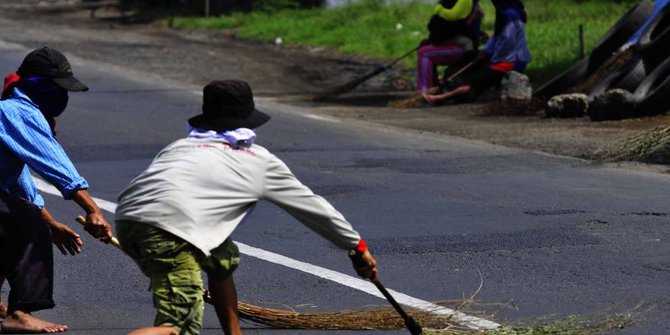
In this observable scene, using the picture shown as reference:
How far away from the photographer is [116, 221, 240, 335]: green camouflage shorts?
17.6 ft

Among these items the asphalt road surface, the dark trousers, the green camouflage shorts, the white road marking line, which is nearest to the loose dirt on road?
the asphalt road surface

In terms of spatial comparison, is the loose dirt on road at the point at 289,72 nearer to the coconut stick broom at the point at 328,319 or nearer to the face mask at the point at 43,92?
the coconut stick broom at the point at 328,319

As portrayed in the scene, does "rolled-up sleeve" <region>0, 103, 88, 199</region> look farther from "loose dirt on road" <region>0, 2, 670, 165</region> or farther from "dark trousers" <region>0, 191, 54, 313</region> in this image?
"loose dirt on road" <region>0, 2, 670, 165</region>

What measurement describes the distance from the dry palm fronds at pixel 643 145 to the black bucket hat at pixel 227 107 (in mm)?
7983

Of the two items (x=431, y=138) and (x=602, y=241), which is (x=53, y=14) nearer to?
(x=431, y=138)

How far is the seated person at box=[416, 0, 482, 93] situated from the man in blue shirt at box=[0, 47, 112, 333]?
12304mm

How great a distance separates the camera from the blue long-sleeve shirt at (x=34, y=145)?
6.25m

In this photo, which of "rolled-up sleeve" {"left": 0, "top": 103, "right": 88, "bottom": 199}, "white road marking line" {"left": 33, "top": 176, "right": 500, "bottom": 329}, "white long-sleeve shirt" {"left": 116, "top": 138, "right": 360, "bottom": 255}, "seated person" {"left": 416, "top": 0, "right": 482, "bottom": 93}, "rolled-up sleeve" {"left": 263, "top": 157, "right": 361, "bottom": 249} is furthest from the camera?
"seated person" {"left": 416, "top": 0, "right": 482, "bottom": 93}

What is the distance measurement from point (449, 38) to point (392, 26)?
9139 millimetres

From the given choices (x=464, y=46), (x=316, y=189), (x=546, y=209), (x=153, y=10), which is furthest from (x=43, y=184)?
(x=153, y=10)

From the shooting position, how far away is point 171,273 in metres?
5.37

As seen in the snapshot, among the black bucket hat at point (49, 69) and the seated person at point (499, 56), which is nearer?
the black bucket hat at point (49, 69)

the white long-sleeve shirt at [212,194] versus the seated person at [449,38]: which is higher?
the white long-sleeve shirt at [212,194]

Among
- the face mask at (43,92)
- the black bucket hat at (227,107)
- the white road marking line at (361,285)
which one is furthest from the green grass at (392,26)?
the black bucket hat at (227,107)
